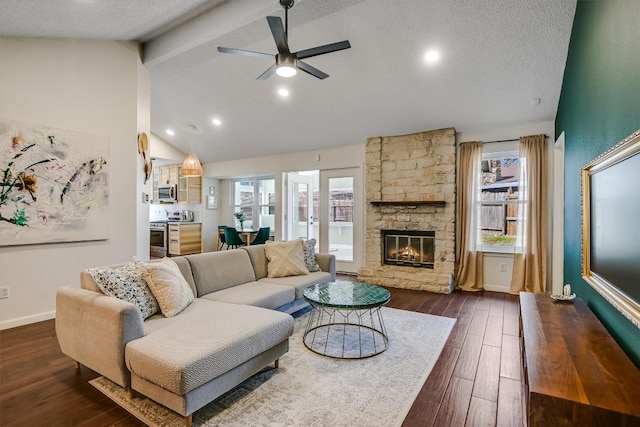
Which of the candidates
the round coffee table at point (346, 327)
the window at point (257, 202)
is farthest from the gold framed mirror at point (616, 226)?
the window at point (257, 202)

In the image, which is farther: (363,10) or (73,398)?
(363,10)

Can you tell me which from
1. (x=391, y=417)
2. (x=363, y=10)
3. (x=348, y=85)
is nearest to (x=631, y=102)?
(x=391, y=417)

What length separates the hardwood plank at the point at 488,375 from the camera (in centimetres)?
207

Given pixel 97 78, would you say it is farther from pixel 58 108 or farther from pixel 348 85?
pixel 348 85

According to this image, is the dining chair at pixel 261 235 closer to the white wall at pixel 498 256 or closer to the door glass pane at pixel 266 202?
the door glass pane at pixel 266 202

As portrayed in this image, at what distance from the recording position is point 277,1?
2.82 m

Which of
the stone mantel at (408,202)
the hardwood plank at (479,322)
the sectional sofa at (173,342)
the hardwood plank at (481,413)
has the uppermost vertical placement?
the stone mantel at (408,202)

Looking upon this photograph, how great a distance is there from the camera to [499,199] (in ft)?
15.6

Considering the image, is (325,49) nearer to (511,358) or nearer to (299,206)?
(511,358)

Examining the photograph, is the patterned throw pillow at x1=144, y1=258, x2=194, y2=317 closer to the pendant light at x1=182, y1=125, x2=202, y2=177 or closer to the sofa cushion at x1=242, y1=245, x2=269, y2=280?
the sofa cushion at x1=242, y1=245, x2=269, y2=280

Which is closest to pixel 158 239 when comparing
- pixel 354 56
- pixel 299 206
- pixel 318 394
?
pixel 299 206

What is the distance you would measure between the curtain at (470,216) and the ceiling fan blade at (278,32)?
10.7ft

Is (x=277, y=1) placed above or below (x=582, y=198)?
above

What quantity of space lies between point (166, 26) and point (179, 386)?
3.75 m
